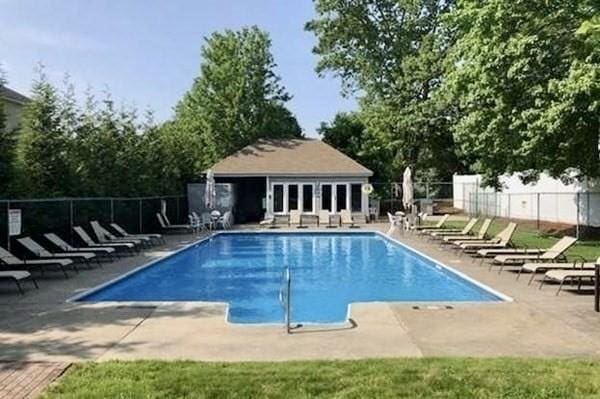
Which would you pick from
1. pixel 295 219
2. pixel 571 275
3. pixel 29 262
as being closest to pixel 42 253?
pixel 29 262

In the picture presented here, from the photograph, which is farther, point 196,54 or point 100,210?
point 196,54

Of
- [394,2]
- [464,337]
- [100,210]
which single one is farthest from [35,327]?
[394,2]

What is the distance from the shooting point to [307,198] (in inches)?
1401

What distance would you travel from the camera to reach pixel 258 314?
1150 cm

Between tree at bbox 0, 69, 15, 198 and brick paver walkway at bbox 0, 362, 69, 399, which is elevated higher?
tree at bbox 0, 69, 15, 198

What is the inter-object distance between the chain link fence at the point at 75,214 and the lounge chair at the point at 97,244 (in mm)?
437

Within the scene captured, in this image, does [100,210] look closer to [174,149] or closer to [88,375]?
[174,149]

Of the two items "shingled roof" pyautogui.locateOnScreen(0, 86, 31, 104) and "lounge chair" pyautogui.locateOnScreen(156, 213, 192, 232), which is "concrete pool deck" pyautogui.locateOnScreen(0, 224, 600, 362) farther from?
"shingled roof" pyautogui.locateOnScreen(0, 86, 31, 104)

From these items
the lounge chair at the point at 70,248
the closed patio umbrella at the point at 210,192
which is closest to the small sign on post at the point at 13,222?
the lounge chair at the point at 70,248

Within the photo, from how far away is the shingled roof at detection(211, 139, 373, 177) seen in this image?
3503 centimetres

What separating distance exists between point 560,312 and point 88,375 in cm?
677

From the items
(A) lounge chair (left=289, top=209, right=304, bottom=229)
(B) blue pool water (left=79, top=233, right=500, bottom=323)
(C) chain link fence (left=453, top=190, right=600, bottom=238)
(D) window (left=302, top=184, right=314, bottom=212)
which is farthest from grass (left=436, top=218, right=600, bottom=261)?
(D) window (left=302, top=184, right=314, bottom=212)

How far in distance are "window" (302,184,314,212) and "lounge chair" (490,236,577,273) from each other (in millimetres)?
20157

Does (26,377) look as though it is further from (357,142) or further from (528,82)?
(357,142)
